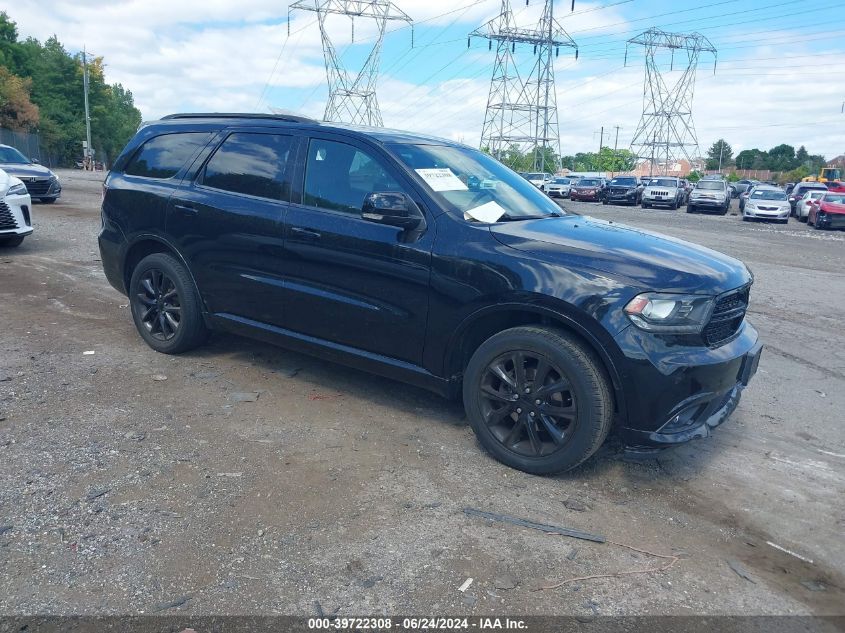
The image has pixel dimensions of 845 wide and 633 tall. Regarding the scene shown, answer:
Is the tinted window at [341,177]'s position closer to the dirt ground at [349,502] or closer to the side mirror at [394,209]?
the side mirror at [394,209]

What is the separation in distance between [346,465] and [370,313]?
0.98 metres

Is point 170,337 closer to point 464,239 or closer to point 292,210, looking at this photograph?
point 292,210

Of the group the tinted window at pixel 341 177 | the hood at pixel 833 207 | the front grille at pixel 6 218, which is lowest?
the front grille at pixel 6 218

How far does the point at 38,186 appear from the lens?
17719 millimetres

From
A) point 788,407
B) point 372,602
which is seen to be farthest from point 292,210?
point 788,407

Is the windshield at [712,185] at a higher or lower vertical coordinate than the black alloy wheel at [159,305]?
higher

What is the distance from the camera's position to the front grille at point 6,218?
9.87 meters

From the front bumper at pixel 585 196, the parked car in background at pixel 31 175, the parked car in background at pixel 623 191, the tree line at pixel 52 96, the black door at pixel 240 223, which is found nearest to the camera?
the black door at pixel 240 223

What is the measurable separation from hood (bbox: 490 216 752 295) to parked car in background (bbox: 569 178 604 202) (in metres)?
39.4

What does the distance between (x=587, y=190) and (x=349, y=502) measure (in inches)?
1614

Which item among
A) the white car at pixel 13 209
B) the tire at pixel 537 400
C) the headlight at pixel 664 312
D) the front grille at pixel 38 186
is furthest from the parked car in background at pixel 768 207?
the tire at pixel 537 400

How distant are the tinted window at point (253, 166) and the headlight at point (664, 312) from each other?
2517 millimetres

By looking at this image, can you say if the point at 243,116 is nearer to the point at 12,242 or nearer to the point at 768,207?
the point at 12,242

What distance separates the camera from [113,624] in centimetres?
259
